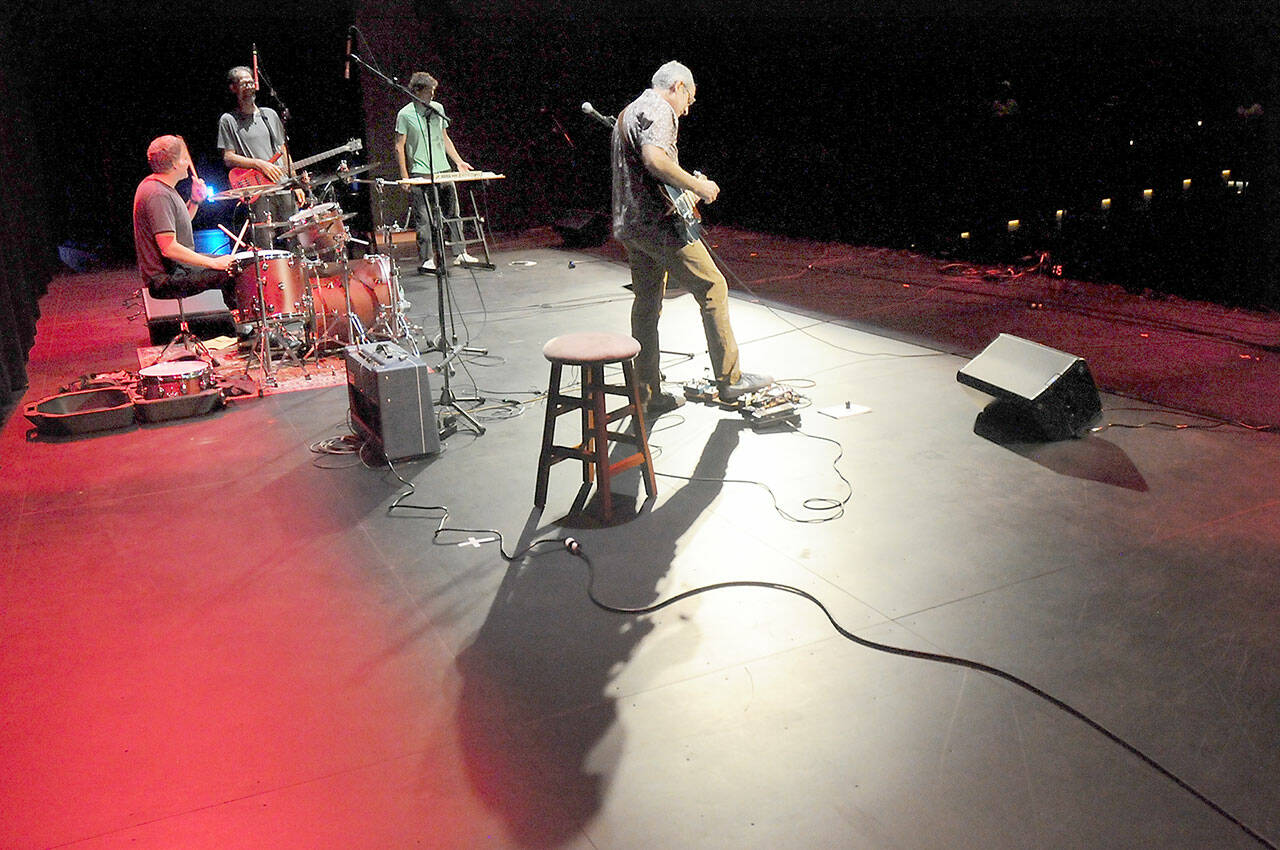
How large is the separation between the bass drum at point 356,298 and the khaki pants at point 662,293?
2.25 metres

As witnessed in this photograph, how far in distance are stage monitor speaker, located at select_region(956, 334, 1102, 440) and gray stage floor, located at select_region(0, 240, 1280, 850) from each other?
0.12 meters

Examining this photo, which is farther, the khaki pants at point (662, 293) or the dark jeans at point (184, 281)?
the dark jeans at point (184, 281)

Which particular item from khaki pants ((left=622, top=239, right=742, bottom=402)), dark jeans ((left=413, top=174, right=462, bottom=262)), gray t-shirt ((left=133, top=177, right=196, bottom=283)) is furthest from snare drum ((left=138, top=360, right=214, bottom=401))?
dark jeans ((left=413, top=174, right=462, bottom=262))

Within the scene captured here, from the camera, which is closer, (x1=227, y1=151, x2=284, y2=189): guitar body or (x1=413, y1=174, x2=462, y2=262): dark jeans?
(x1=227, y1=151, x2=284, y2=189): guitar body

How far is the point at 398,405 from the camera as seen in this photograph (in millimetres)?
4633

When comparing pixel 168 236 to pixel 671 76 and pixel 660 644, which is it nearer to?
pixel 671 76

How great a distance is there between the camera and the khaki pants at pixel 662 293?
16.1ft

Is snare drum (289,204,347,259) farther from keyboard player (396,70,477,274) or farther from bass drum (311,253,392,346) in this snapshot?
keyboard player (396,70,477,274)

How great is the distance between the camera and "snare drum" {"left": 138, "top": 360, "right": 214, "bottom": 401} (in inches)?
216

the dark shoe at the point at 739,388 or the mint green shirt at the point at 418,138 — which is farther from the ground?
the mint green shirt at the point at 418,138

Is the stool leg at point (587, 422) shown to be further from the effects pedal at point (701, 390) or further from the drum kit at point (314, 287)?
A: the drum kit at point (314, 287)

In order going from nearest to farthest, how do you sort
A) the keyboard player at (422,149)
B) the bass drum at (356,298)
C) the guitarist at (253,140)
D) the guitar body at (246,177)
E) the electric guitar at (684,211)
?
the electric guitar at (684,211)
the bass drum at (356,298)
the guitarist at (253,140)
the guitar body at (246,177)
the keyboard player at (422,149)

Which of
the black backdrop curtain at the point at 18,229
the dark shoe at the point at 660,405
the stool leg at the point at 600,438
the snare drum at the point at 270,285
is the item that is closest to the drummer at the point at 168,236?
the snare drum at the point at 270,285

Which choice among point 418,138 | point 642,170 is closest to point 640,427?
point 642,170
